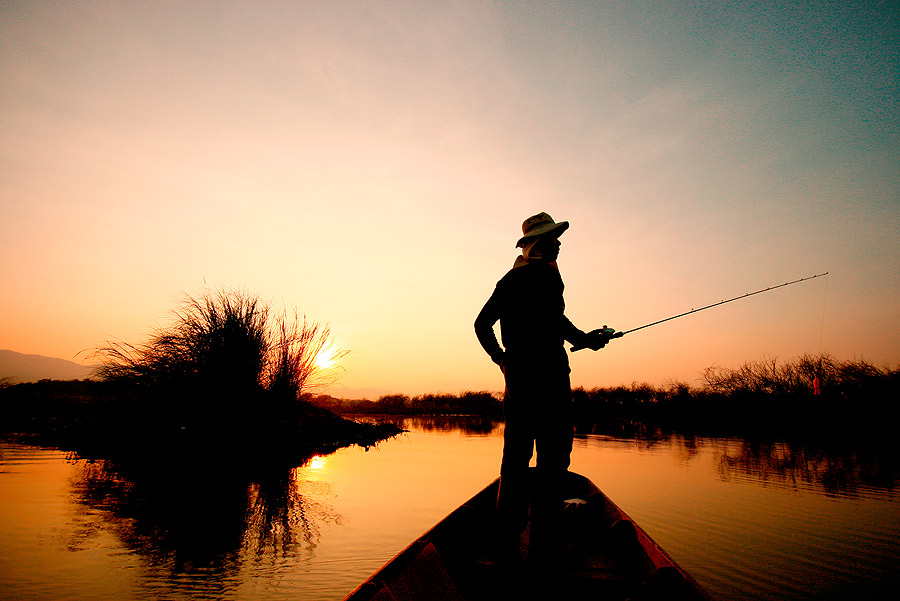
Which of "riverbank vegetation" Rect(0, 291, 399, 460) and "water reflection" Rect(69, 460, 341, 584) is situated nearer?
"water reflection" Rect(69, 460, 341, 584)

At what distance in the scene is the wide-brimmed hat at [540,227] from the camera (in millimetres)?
2855

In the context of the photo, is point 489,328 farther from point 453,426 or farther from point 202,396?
point 453,426

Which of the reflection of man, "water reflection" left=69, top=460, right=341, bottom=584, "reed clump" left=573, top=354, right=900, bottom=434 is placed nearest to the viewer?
the reflection of man

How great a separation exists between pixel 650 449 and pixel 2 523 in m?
20.7

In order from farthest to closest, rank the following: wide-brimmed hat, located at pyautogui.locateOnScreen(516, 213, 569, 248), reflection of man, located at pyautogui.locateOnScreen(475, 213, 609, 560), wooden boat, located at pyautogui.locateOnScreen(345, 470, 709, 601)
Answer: wide-brimmed hat, located at pyautogui.locateOnScreen(516, 213, 569, 248), reflection of man, located at pyautogui.locateOnScreen(475, 213, 609, 560), wooden boat, located at pyautogui.locateOnScreen(345, 470, 709, 601)

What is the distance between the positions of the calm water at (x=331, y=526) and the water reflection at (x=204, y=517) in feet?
0.10

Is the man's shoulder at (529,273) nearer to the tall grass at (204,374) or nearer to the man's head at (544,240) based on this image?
the man's head at (544,240)

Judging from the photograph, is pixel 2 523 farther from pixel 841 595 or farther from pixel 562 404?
pixel 841 595

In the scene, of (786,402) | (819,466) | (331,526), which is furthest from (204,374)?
(786,402)

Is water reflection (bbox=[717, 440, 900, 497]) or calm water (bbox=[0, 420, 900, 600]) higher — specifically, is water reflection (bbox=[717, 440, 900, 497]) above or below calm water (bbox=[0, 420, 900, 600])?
below

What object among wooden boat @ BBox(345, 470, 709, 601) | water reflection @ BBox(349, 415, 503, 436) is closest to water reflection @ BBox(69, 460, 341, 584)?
wooden boat @ BBox(345, 470, 709, 601)

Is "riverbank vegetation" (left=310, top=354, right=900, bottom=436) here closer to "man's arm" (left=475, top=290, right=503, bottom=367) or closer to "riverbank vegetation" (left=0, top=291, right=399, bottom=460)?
"riverbank vegetation" (left=0, top=291, right=399, bottom=460)

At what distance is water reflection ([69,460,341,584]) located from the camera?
512 centimetres

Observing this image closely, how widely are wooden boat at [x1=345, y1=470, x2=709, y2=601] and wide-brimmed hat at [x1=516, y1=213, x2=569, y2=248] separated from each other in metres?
1.57
